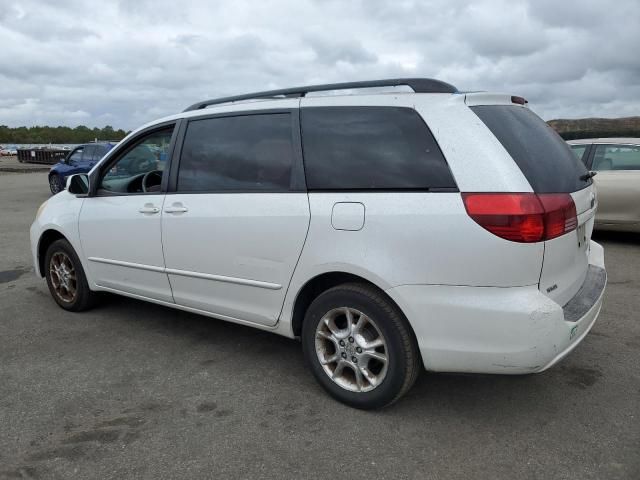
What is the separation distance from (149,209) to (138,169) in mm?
794

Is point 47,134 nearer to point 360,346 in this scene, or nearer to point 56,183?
point 56,183

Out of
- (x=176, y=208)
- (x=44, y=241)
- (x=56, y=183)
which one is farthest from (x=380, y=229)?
(x=56, y=183)

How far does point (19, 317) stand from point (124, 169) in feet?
5.48

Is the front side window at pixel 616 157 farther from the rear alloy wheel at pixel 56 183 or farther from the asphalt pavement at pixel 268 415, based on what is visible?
the rear alloy wheel at pixel 56 183

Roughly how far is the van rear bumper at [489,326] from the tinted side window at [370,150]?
1.88 ft

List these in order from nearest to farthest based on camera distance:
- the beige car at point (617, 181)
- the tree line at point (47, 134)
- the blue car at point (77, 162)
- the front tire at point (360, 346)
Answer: the front tire at point (360, 346)
the beige car at point (617, 181)
the blue car at point (77, 162)
the tree line at point (47, 134)

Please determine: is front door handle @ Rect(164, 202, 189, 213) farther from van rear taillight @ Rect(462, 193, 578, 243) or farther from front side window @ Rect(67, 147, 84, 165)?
front side window @ Rect(67, 147, 84, 165)

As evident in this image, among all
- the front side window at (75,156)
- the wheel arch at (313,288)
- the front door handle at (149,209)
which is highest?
the front side window at (75,156)

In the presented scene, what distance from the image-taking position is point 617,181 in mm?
7562

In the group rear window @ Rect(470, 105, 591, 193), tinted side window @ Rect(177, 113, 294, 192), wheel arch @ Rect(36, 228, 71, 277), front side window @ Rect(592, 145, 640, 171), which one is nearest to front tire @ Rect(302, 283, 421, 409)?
tinted side window @ Rect(177, 113, 294, 192)

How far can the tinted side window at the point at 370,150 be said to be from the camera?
286 cm

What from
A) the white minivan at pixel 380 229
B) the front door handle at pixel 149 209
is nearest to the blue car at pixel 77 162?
the front door handle at pixel 149 209

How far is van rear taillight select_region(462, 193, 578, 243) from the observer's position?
260cm

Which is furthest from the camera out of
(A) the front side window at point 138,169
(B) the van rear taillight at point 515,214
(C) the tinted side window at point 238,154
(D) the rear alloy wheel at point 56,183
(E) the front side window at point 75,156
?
(E) the front side window at point 75,156
